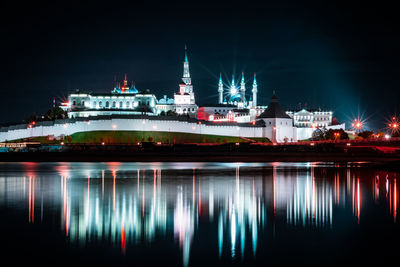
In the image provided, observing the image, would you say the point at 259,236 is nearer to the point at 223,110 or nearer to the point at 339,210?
the point at 339,210

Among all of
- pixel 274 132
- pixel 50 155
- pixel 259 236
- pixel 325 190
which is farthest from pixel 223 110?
pixel 259 236

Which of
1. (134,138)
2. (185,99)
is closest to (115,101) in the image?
(185,99)

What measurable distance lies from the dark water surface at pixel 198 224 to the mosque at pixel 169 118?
46.7 metres

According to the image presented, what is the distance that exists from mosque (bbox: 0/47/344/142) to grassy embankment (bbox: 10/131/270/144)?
1.05 m

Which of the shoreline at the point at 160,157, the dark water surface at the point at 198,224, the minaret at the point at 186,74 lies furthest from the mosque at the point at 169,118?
the dark water surface at the point at 198,224

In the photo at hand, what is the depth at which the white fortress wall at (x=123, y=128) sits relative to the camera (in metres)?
62.3

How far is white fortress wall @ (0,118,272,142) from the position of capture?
2454 inches

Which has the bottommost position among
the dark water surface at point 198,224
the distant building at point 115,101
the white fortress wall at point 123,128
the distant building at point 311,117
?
the dark water surface at point 198,224

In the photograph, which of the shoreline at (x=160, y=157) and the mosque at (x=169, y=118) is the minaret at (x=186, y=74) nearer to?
the mosque at (x=169, y=118)

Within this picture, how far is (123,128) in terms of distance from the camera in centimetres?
6253

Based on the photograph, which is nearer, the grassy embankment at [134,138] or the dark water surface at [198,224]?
the dark water surface at [198,224]

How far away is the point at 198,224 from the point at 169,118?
180 feet

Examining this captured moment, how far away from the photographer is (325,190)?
52.1ft

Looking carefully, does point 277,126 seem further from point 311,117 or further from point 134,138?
point 311,117
